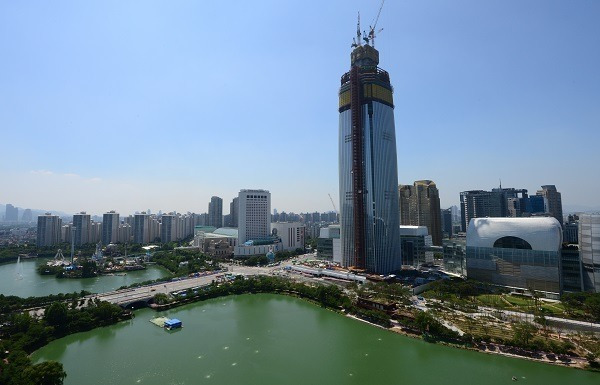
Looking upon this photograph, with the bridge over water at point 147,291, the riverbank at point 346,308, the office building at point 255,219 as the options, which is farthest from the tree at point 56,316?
the office building at point 255,219

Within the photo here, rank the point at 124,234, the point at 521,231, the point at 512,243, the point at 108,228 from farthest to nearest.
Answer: the point at 124,234 < the point at 108,228 < the point at 512,243 < the point at 521,231

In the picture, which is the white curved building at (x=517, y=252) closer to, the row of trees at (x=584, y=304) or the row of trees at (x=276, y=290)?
the row of trees at (x=584, y=304)

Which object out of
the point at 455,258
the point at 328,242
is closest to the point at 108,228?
the point at 328,242

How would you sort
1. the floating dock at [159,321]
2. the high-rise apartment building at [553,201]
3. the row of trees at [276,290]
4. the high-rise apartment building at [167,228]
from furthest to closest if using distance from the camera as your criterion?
the high-rise apartment building at [167,228] < the high-rise apartment building at [553,201] < the row of trees at [276,290] < the floating dock at [159,321]

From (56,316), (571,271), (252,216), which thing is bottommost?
(56,316)

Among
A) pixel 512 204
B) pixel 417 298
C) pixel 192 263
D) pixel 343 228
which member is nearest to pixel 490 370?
pixel 417 298

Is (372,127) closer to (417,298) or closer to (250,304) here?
(417,298)

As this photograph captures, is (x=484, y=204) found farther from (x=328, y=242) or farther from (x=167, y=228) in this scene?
(x=167, y=228)

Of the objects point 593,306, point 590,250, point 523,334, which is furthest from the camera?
point 590,250
